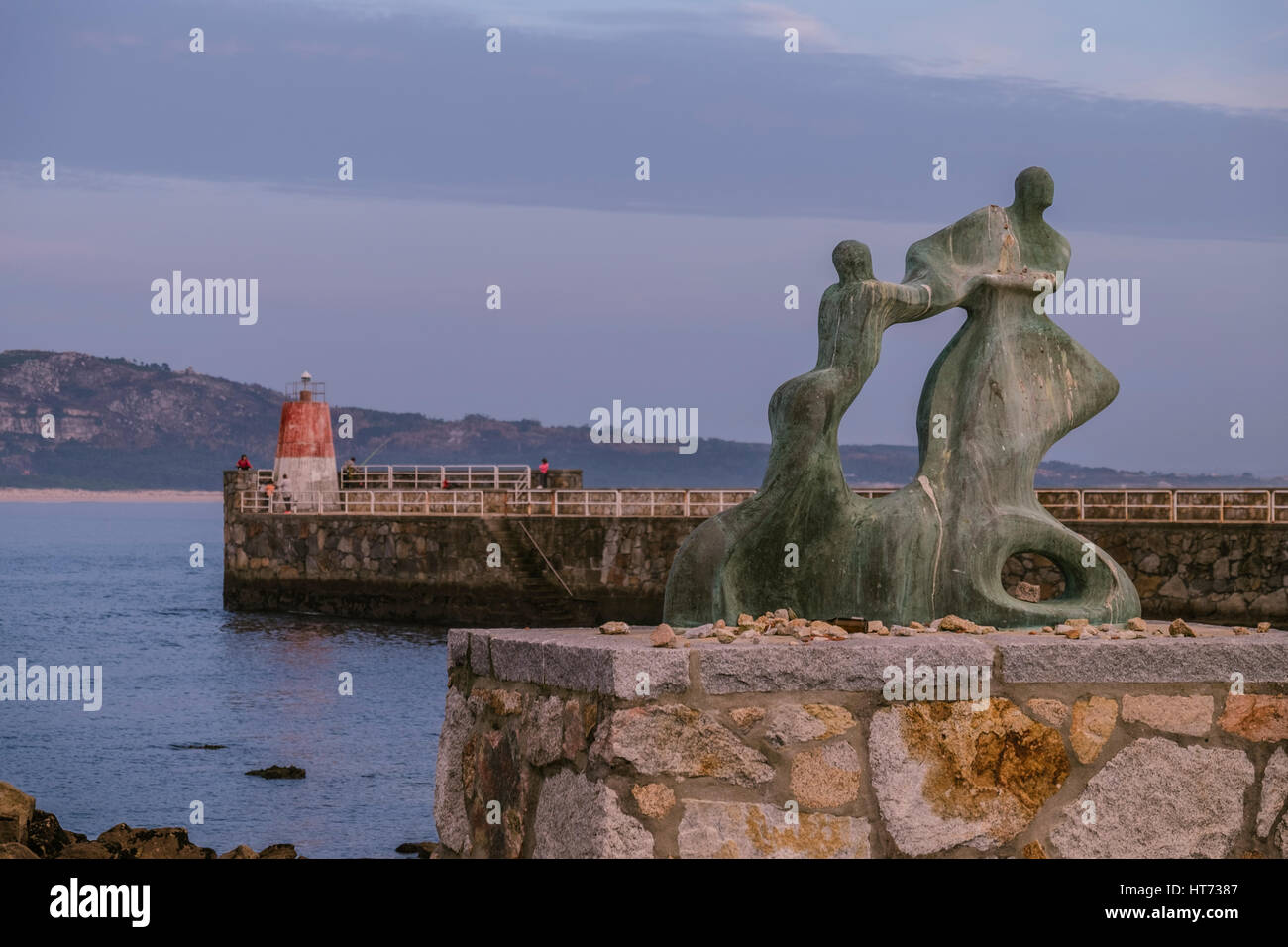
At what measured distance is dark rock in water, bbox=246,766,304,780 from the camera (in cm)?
2211

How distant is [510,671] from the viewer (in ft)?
22.3

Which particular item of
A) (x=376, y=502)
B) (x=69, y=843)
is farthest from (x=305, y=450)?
(x=69, y=843)

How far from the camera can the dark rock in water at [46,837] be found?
36.3 feet

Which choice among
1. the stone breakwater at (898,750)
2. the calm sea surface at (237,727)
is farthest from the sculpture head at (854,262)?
the calm sea surface at (237,727)

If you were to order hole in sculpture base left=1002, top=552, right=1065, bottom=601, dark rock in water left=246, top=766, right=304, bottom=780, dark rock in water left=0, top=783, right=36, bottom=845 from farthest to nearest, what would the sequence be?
hole in sculpture base left=1002, top=552, right=1065, bottom=601, dark rock in water left=246, top=766, right=304, bottom=780, dark rock in water left=0, top=783, right=36, bottom=845

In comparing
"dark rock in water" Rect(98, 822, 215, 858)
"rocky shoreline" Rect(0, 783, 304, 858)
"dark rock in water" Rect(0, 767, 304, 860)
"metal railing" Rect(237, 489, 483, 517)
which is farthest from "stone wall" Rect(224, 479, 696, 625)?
"rocky shoreline" Rect(0, 783, 304, 858)

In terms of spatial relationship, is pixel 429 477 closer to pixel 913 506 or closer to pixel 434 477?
pixel 434 477

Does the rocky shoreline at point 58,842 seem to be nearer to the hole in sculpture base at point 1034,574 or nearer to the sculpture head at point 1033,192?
the sculpture head at point 1033,192

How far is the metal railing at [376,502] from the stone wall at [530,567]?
22.1 inches

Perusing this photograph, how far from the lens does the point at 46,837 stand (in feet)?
37.7

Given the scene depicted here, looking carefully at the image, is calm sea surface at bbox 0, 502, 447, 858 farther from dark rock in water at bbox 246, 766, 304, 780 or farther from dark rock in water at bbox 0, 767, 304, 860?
dark rock in water at bbox 0, 767, 304, 860
